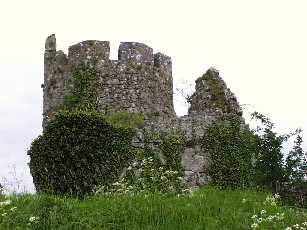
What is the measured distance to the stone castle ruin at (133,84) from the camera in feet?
71.3

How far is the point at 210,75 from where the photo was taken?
22.6 metres

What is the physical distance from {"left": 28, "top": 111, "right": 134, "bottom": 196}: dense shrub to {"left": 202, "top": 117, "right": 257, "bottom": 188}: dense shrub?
275 centimetres

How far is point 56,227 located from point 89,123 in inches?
282

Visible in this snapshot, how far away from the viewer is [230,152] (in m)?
20.4

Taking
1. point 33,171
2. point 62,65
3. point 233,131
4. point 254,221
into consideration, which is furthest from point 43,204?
point 62,65

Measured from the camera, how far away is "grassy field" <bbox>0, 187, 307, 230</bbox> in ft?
39.5

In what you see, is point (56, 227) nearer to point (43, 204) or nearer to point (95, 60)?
point (43, 204)

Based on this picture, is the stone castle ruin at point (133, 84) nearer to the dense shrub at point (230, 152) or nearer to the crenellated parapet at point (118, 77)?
the crenellated parapet at point (118, 77)

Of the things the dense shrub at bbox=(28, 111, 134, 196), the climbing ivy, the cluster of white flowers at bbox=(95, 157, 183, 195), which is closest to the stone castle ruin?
the climbing ivy

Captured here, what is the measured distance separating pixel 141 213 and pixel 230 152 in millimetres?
8066

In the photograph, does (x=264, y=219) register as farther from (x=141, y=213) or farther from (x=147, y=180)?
(x=147, y=180)

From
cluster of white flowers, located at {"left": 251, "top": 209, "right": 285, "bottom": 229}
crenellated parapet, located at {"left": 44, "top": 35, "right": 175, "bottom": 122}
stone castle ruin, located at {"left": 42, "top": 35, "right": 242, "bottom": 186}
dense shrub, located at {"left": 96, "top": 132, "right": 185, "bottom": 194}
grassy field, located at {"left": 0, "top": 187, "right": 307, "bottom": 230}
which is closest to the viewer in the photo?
cluster of white flowers, located at {"left": 251, "top": 209, "right": 285, "bottom": 229}

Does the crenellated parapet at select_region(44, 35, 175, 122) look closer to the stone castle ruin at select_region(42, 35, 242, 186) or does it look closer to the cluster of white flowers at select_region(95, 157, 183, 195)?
the stone castle ruin at select_region(42, 35, 242, 186)

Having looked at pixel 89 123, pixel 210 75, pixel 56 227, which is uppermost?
pixel 210 75
